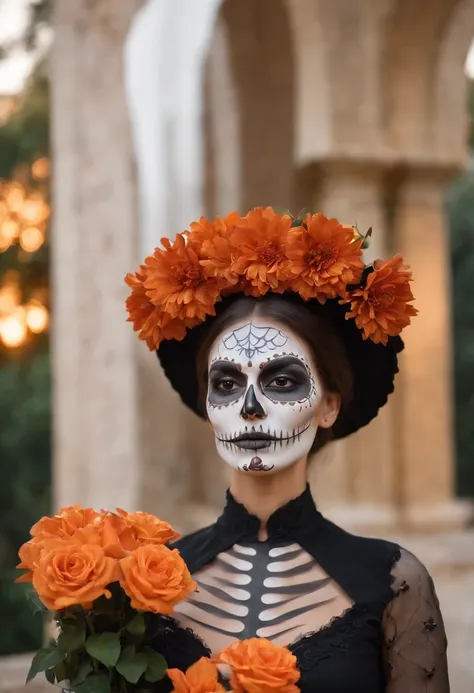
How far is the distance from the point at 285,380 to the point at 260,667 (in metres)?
0.48

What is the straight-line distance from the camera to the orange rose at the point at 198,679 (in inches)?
57.6

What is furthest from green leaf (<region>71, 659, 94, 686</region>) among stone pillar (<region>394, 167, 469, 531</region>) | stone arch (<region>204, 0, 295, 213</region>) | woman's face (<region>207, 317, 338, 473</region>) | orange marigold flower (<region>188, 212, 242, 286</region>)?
stone arch (<region>204, 0, 295, 213</region>)

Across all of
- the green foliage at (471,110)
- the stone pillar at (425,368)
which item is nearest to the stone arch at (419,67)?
the stone pillar at (425,368)

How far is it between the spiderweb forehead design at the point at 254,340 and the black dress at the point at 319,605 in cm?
27

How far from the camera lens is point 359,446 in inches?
185

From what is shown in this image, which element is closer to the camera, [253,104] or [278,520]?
[278,520]

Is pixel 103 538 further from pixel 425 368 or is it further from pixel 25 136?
pixel 25 136

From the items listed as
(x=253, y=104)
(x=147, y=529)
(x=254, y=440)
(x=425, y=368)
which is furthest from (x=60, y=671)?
(x=253, y=104)

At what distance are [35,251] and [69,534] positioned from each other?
9.81m

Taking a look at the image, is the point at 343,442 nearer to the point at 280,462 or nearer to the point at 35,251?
the point at 280,462

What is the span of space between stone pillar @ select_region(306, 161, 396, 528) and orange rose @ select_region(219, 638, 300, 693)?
10.1 feet

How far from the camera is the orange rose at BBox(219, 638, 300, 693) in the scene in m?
1.42

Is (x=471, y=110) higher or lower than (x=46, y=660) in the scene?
higher

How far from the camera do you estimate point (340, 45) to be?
465 centimetres
